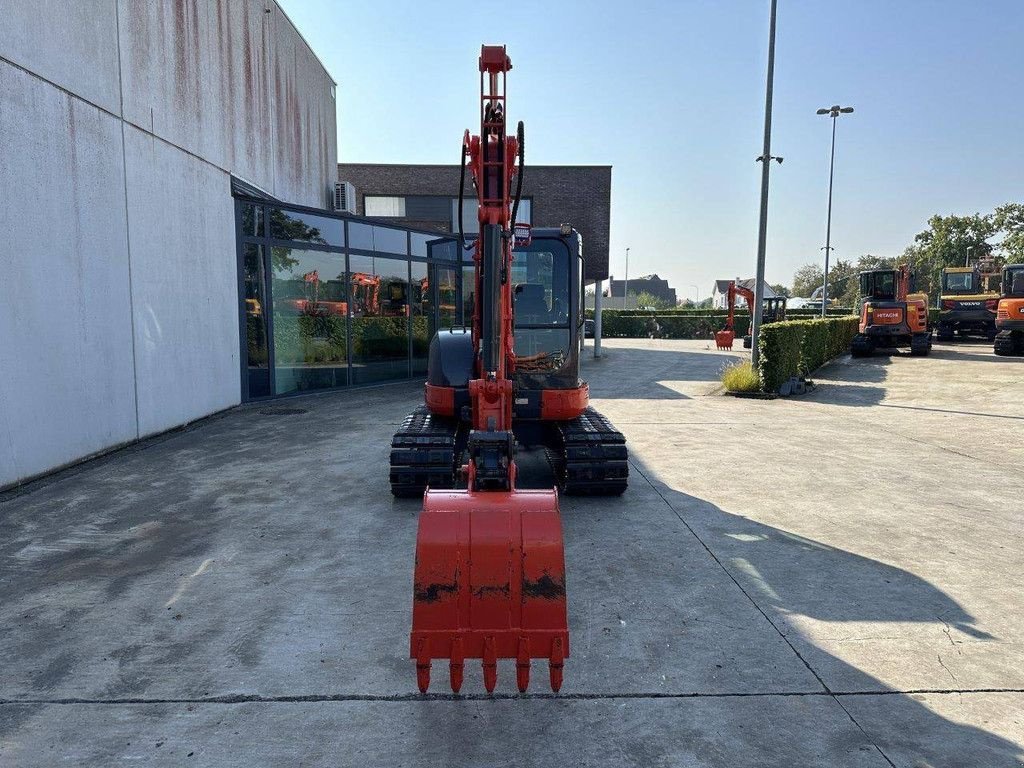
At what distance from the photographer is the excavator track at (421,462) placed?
668cm

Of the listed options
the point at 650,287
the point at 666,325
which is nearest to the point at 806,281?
the point at 650,287

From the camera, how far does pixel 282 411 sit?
12695 mm

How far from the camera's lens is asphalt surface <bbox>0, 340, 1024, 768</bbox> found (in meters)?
3.16

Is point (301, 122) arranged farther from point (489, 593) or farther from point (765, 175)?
point (489, 593)

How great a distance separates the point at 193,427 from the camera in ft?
36.0

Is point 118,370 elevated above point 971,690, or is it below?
above

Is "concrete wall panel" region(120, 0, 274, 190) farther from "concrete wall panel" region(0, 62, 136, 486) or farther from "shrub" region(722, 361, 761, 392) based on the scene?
"shrub" region(722, 361, 761, 392)

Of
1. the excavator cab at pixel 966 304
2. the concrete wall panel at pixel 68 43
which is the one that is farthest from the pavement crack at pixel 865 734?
the excavator cab at pixel 966 304

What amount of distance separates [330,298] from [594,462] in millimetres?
9849

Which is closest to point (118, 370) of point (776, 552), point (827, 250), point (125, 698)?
point (125, 698)

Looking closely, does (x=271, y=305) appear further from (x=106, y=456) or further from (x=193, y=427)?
(x=106, y=456)

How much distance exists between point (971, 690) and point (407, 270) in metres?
15.2

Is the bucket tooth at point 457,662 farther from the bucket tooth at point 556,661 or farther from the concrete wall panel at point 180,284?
the concrete wall panel at point 180,284

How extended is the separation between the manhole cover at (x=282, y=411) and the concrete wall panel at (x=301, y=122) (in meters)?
5.51
